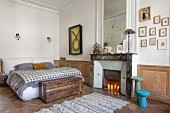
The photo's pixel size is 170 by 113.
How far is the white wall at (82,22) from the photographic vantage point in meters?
4.58

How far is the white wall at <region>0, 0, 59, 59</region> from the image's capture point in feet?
15.4

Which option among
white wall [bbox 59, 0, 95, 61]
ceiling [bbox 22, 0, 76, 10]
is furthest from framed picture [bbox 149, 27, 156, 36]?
ceiling [bbox 22, 0, 76, 10]

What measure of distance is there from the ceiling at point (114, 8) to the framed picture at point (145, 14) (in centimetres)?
49

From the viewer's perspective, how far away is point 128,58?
10.3ft

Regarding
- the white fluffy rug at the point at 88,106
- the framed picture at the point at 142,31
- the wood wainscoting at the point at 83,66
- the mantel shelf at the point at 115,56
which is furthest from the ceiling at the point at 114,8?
the white fluffy rug at the point at 88,106

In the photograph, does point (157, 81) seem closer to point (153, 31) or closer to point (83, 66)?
point (153, 31)

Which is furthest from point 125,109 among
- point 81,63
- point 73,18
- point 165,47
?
point 73,18

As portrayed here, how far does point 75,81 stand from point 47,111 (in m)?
1.17

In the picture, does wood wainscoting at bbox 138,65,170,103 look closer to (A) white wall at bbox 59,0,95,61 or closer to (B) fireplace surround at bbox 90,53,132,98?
(B) fireplace surround at bbox 90,53,132,98

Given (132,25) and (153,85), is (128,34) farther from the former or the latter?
(153,85)

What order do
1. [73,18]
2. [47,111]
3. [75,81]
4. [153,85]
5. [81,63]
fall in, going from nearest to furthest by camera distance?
1. [47,111]
2. [153,85]
3. [75,81]
4. [81,63]
5. [73,18]

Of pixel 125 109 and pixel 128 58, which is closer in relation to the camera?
pixel 125 109

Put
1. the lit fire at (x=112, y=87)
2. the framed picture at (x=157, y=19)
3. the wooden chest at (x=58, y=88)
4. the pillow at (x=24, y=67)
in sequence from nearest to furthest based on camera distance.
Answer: the wooden chest at (x=58, y=88) < the framed picture at (x=157, y=19) < the lit fire at (x=112, y=87) < the pillow at (x=24, y=67)

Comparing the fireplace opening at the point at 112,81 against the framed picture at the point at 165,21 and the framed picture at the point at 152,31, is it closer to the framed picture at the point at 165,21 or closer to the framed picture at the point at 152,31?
the framed picture at the point at 152,31
